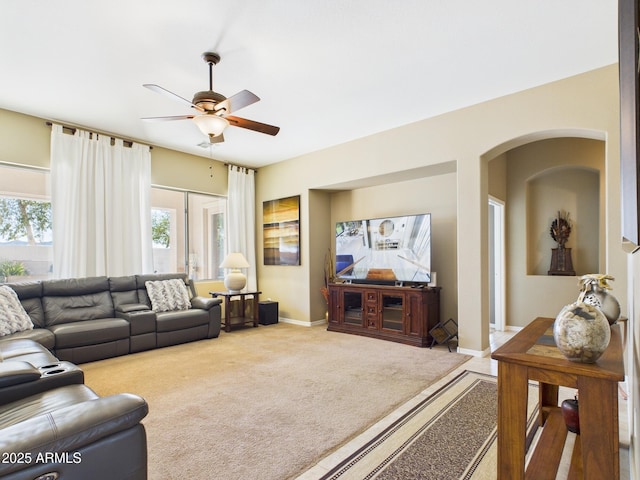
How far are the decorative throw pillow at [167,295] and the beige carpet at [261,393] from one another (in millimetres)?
605

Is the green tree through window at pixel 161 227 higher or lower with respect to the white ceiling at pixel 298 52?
lower

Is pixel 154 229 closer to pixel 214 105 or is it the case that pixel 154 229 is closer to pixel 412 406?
pixel 214 105

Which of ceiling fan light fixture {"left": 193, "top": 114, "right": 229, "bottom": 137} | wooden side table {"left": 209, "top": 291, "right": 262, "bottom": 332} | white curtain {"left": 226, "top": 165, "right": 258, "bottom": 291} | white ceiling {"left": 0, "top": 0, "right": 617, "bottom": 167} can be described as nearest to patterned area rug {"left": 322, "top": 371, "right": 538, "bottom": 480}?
ceiling fan light fixture {"left": 193, "top": 114, "right": 229, "bottom": 137}

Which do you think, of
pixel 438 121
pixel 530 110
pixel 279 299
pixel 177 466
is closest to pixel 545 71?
pixel 530 110

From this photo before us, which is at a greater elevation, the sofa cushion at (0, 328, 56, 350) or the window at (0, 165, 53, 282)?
the window at (0, 165, 53, 282)

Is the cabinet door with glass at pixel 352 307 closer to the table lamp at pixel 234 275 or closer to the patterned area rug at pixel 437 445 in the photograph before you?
the table lamp at pixel 234 275

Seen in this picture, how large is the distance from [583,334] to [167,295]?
4.74 meters

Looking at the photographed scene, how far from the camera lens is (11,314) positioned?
3.54 meters

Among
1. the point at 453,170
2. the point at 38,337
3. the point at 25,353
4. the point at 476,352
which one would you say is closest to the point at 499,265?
the point at 453,170

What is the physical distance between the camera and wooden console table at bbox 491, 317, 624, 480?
124 centimetres

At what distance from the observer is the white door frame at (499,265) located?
5.36 m

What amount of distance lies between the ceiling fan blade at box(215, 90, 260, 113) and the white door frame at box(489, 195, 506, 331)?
4.16 metres

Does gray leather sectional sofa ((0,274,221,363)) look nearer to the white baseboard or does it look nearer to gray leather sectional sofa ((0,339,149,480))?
gray leather sectional sofa ((0,339,149,480))

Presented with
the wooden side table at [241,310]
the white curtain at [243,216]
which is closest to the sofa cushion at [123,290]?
the wooden side table at [241,310]
